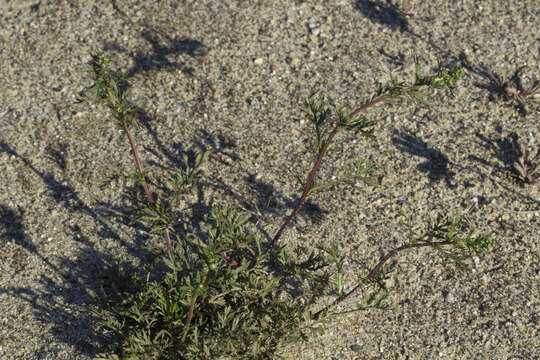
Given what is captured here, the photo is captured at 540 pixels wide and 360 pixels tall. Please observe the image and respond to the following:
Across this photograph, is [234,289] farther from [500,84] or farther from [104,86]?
[500,84]

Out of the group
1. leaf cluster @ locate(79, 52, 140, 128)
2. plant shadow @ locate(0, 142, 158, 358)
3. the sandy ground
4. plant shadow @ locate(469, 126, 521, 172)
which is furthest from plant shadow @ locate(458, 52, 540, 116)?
plant shadow @ locate(0, 142, 158, 358)

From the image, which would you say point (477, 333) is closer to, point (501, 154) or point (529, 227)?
point (529, 227)

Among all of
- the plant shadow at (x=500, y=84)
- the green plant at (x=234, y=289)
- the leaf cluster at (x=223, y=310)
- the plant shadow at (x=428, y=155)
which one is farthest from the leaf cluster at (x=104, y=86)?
the plant shadow at (x=500, y=84)

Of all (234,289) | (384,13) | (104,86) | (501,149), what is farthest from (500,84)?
(104,86)

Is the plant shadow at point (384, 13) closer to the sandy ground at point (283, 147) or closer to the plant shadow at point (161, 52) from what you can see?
the sandy ground at point (283, 147)

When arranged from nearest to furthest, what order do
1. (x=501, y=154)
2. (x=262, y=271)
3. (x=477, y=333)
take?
(x=262, y=271), (x=477, y=333), (x=501, y=154)

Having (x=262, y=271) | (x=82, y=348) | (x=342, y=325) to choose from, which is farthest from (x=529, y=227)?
(x=82, y=348)

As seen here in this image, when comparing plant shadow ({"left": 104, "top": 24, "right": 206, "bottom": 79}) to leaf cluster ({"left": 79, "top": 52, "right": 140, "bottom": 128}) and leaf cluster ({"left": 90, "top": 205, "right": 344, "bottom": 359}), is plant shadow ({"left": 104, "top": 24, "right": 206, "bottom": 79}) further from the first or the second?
leaf cluster ({"left": 90, "top": 205, "right": 344, "bottom": 359})
